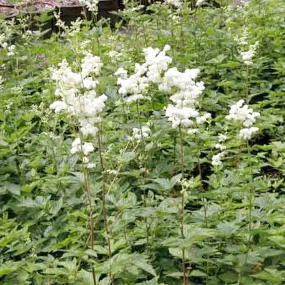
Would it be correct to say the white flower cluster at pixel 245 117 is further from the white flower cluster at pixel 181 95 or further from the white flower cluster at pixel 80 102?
the white flower cluster at pixel 80 102

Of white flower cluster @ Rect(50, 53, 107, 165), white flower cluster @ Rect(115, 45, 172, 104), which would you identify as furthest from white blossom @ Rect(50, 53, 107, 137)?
white flower cluster @ Rect(115, 45, 172, 104)

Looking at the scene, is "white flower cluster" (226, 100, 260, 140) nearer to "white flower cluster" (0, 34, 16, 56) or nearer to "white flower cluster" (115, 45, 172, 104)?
"white flower cluster" (115, 45, 172, 104)

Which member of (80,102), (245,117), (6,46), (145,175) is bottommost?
(145,175)

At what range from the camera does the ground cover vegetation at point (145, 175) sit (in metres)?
2.22

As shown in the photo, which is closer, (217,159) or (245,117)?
(245,117)

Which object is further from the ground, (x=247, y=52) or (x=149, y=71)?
(x=149, y=71)

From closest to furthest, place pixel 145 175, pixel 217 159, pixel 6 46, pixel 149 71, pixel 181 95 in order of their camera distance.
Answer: pixel 181 95, pixel 149 71, pixel 217 159, pixel 145 175, pixel 6 46

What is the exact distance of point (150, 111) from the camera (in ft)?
12.3

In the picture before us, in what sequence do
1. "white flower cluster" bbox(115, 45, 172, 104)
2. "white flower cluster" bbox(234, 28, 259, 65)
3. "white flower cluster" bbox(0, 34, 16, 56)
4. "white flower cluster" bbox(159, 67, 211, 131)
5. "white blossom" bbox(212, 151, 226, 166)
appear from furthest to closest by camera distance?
"white flower cluster" bbox(0, 34, 16, 56), "white flower cluster" bbox(234, 28, 259, 65), "white blossom" bbox(212, 151, 226, 166), "white flower cluster" bbox(115, 45, 172, 104), "white flower cluster" bbox(159, 67, 211, 131)

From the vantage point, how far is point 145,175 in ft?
9.84

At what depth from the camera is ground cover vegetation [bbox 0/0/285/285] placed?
7.28 ft

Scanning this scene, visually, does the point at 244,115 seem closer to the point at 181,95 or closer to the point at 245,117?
the point at 245,117

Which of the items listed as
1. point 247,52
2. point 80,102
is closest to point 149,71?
point 80,102

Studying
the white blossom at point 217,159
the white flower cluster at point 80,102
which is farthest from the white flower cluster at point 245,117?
the white flower cluster at point 80,102
